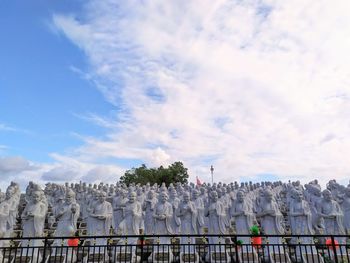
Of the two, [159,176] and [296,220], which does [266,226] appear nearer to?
[296,220]

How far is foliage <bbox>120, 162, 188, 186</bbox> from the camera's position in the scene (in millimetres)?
46438

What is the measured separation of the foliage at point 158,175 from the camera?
46.4 metres

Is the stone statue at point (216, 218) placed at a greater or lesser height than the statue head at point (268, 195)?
lesser

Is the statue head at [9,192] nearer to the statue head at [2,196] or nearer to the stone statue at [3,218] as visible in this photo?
the statue head at [2,196]

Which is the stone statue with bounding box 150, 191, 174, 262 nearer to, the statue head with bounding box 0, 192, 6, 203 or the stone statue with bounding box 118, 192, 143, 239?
the stone statue with bounding box 118, 192, 143, 239

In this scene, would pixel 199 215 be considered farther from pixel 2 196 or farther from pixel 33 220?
pixel 2 196

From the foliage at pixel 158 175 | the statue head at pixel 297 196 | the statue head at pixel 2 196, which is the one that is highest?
→ the foliage at pixel 158 175

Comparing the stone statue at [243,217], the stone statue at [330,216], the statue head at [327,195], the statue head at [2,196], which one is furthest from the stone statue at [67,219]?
the statue head at [327,195]

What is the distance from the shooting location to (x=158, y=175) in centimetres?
4681

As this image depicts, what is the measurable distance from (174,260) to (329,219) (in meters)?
6.41

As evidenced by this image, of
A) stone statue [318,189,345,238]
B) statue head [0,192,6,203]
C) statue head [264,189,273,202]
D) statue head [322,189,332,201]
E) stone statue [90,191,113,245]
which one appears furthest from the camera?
statue head [0,192,6,203]

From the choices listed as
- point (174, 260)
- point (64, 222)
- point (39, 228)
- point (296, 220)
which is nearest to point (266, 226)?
point (296, 220)

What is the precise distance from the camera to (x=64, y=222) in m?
12.0

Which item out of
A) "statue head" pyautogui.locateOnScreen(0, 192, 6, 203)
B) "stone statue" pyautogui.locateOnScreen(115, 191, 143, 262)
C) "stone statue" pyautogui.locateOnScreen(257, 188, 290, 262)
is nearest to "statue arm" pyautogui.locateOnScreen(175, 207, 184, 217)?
"stone statue" pyautogui.locateOnScreen(115, 191, 143, 262)
